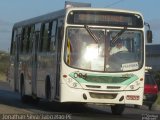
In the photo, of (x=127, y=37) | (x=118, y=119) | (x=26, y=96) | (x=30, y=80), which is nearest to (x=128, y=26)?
(x=127, y=37)


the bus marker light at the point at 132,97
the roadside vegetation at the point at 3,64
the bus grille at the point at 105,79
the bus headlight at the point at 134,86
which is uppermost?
the bus grille at the point at 105,79

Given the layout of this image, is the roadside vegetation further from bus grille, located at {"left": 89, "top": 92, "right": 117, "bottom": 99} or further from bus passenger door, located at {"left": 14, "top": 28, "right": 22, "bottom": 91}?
bus grille, located at {"left": 89, "top": 92, "right": 117, "bottom": 99}

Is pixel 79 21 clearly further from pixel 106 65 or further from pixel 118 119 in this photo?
pixel 118 119

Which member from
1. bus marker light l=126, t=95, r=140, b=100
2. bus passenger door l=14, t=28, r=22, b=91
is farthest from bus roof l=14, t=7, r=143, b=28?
bus marker light l=126, t=95, r=140, b=100

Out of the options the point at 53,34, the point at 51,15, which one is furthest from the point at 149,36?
the point at 51,15

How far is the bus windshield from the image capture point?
2020 cm

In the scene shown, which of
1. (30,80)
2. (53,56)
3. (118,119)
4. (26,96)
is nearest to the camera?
(118,119)

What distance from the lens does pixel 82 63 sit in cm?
2023

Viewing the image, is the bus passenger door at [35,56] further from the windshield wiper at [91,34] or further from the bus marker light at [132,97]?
the bus marker light at [132,97]

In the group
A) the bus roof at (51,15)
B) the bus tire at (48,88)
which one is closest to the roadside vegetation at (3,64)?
the bus roof at (51,15)

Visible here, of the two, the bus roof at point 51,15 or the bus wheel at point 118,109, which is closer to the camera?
the bus roof at point 51,15

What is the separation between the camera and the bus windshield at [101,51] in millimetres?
20203

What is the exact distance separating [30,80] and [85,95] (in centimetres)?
549

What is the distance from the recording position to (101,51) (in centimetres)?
2031
